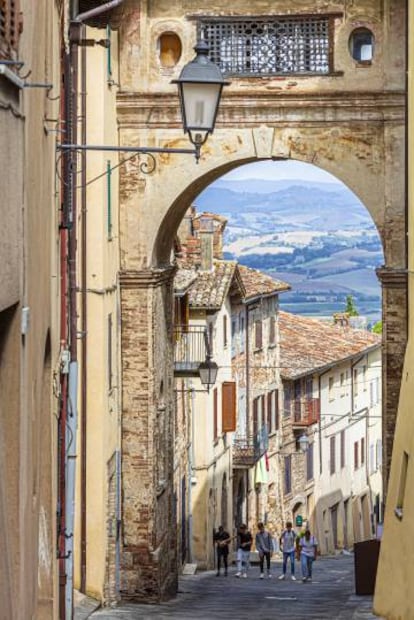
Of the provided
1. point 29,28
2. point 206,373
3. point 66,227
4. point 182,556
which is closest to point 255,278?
point 182,556

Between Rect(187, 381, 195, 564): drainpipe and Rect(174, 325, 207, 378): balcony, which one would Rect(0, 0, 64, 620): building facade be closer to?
Rect(174, 325, 207, 378): balcony

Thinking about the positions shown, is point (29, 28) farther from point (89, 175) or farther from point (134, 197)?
point (134, 197)

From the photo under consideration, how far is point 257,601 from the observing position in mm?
25453

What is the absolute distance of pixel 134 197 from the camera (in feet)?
77.5

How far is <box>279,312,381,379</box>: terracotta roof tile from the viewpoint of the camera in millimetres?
52938

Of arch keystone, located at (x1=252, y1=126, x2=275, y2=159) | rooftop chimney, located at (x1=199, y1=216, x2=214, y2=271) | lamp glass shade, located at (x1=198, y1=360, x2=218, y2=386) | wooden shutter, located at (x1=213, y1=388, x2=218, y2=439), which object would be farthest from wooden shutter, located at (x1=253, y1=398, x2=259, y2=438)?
arch keystone, located at (x1=252, y1=126, x2=275, y2=159)

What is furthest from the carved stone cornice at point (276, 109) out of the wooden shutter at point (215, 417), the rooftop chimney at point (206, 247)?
the wooden shutter at point (215, 417)

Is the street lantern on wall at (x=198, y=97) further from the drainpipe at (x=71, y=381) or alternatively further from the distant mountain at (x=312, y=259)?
the distant mountain at (x=312, y=259)

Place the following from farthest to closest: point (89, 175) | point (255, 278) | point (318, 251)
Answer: point (318, 251) → point (255, 278) → point (89, 175)

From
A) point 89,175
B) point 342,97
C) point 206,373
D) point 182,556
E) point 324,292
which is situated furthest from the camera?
point 324,292

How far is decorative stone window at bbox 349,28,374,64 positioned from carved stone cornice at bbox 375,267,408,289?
2840 mm

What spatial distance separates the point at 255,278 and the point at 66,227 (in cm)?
3312

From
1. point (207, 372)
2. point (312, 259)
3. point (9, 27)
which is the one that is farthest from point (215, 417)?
point (312, 259)

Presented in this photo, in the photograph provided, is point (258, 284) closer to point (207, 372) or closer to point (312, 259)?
point (207, 372)
